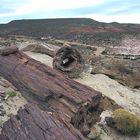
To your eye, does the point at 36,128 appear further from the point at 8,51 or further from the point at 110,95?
the point at 110,95

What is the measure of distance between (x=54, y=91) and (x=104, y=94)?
3.60m

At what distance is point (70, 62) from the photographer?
15.7 metres

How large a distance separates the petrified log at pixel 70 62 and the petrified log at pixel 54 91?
2123 mm

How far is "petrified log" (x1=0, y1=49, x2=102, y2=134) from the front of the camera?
1024 centimetres

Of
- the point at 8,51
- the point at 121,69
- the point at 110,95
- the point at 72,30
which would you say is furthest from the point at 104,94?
the point at 72,30

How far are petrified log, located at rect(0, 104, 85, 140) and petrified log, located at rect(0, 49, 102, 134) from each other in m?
0.43

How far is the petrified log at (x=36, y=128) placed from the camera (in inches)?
317

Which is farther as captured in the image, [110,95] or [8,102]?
[110,95]

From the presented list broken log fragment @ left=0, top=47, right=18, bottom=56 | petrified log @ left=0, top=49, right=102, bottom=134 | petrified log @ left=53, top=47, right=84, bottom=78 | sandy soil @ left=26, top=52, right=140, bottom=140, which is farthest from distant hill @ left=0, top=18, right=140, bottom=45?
petrified log @ left=0, top=49, right=102, bottom=134

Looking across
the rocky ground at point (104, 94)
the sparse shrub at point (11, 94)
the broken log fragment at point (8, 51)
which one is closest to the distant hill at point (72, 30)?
the rocky ground at point (104, 94)

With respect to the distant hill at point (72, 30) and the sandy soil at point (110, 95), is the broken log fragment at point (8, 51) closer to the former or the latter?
the sandy soil at point (110, 95)

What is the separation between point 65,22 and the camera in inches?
2256

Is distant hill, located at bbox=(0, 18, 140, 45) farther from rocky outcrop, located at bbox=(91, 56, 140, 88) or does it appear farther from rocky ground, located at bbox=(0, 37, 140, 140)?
rocky ground, located at bbox=(0, 37, 140, 140)

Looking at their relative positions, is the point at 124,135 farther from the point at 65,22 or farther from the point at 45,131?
→ the point at 65,22
